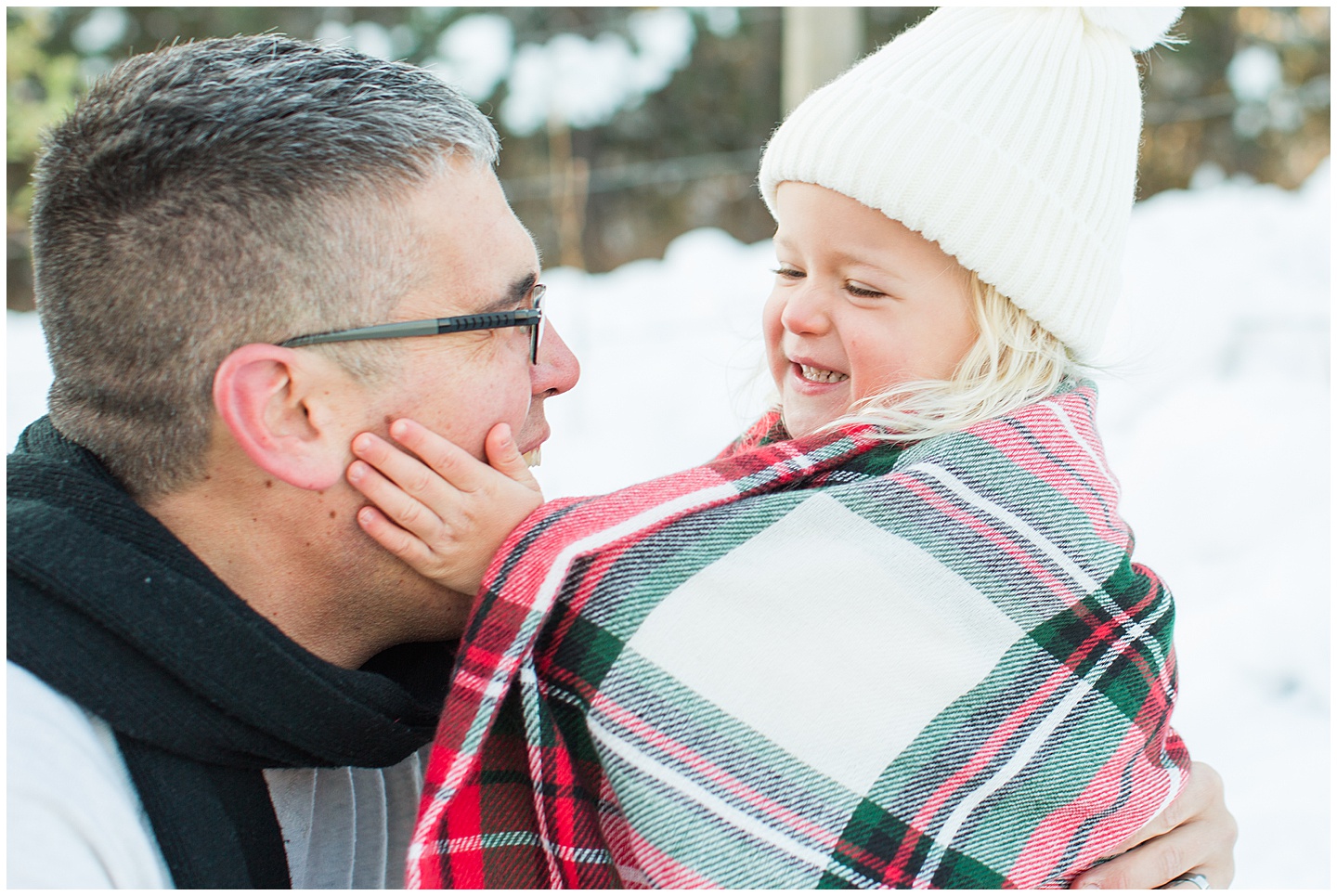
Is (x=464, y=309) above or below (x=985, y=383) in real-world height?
above

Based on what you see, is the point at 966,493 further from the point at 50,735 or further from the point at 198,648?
the point at 50,735

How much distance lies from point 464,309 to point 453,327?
0.13 feet

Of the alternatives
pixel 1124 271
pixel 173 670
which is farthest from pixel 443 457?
pixel 1124 271

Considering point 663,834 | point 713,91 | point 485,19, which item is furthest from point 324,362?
point 713,91

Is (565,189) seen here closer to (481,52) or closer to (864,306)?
(481,52)

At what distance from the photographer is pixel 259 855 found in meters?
1.60

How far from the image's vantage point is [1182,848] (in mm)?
1845

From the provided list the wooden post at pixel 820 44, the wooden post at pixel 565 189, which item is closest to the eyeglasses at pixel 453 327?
the wooden post at pixel 820 44

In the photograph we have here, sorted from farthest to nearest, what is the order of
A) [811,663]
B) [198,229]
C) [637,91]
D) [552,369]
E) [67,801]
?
[637,91] < [552,369] < [198,229] < [811,663] < [67,801]

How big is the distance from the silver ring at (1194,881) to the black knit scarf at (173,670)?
A: 4.39 feet

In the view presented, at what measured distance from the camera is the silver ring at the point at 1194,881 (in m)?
1.85

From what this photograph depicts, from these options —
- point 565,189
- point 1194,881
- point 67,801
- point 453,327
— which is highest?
point 453,327

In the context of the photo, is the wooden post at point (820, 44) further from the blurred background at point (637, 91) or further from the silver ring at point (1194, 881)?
the silver ring at point (1194, 881)

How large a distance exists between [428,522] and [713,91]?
1038 centimetres
